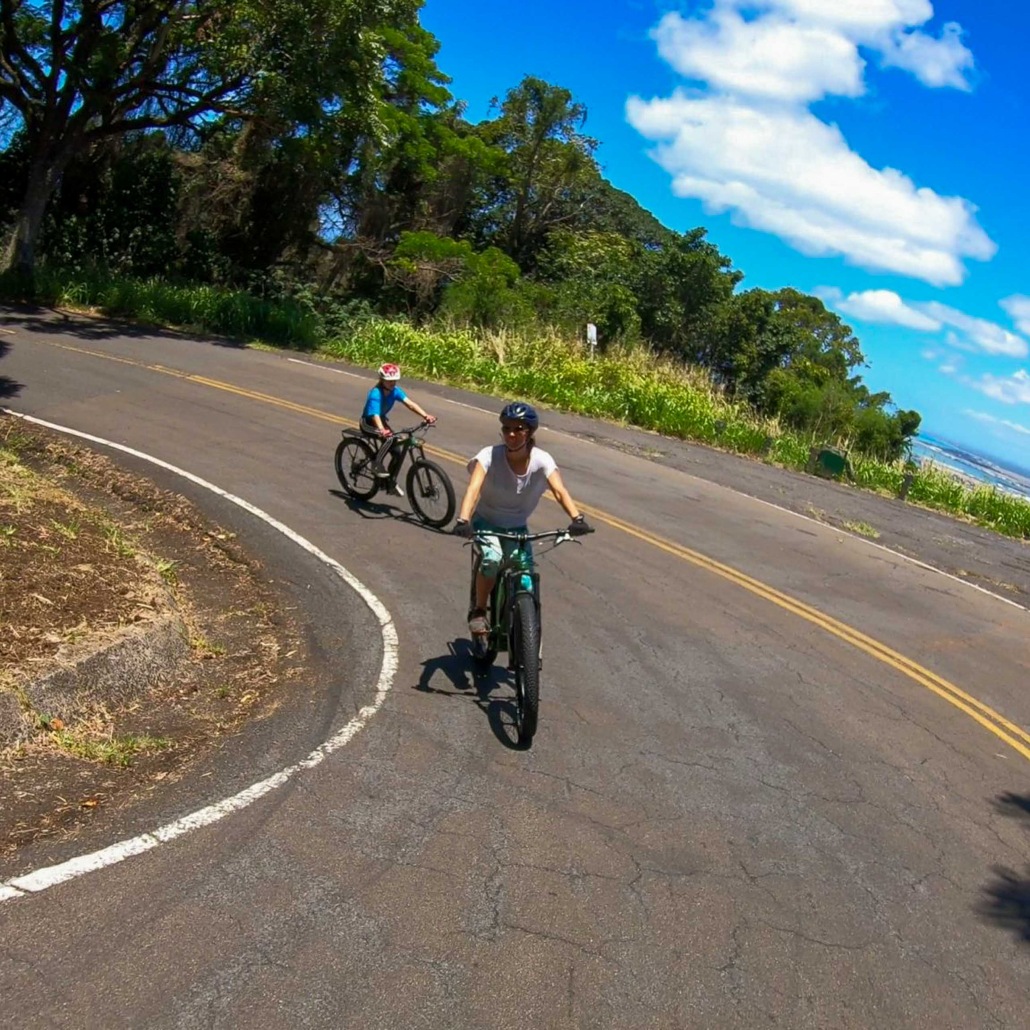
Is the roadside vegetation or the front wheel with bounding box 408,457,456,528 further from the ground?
the roadside vegetation

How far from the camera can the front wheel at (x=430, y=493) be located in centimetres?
1261

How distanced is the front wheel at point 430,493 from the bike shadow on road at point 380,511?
93 mm

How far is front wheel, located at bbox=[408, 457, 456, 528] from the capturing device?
12.6 m

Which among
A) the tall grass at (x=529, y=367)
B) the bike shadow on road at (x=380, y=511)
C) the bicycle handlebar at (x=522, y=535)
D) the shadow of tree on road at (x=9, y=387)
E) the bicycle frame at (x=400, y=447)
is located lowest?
the shadow of tree on road at (x=9, y=387)

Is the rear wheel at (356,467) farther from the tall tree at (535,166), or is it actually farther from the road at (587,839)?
the tall tree at (535,166)

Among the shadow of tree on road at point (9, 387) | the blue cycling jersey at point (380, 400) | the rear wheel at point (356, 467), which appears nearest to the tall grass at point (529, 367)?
the shadow of tree on road at point (9, 387)

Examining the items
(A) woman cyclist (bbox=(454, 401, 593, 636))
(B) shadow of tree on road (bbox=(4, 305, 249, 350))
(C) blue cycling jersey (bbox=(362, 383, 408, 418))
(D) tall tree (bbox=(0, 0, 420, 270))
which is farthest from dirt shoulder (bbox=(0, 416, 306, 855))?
(D) tall tree (bbox=(0, 0, 420, 270))

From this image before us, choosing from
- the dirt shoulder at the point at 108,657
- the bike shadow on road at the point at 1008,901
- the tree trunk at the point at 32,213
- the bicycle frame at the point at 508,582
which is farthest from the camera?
the tree trunk at the point at 32,213

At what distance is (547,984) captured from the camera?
4242 mm

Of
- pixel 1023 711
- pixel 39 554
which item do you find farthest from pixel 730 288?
pixel 39 554

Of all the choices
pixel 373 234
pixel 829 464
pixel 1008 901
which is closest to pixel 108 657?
pixel 1008 901

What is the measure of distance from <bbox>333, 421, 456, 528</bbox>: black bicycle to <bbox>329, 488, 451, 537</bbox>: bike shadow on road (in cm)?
7

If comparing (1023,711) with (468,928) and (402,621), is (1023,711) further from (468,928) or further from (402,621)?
(468,928)

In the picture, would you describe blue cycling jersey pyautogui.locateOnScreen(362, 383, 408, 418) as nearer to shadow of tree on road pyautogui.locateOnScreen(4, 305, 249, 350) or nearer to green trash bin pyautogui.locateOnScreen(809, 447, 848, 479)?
shadow of tree on road pyautogui.locateOnScreen(4, 305, 249, 350)
